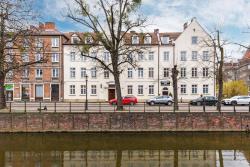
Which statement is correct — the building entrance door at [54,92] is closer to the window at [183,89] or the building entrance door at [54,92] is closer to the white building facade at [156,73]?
the white building facade at [156,73]

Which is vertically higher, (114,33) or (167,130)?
(114,33)

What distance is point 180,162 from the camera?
16.2 metres

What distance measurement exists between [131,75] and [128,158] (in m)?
38.5

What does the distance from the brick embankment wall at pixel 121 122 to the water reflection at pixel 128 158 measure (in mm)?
7326

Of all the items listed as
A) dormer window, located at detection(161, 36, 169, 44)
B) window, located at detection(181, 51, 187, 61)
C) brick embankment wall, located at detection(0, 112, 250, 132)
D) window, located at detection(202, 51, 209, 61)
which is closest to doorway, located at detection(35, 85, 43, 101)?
dormer window, located at detection(161, 36, 169, 44)

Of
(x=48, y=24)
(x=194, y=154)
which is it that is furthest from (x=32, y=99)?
(x=194, y=154)

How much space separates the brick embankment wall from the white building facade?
27.7 m

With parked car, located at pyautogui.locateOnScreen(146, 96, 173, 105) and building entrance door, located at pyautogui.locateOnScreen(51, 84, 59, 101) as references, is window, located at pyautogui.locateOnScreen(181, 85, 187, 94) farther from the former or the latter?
building entrance door, located at pyautogui.locateOnScreen(51, 84, 59, 101)

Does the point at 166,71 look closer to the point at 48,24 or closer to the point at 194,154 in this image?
the point at 48,24

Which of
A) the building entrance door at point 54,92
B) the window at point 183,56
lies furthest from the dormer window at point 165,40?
the building entrance door at point 54,92

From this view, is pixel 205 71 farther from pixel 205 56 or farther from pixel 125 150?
pixel 125 150

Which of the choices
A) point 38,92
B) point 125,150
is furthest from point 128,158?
point 38,92

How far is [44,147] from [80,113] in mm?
6615

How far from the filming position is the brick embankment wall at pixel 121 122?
1021 inches
